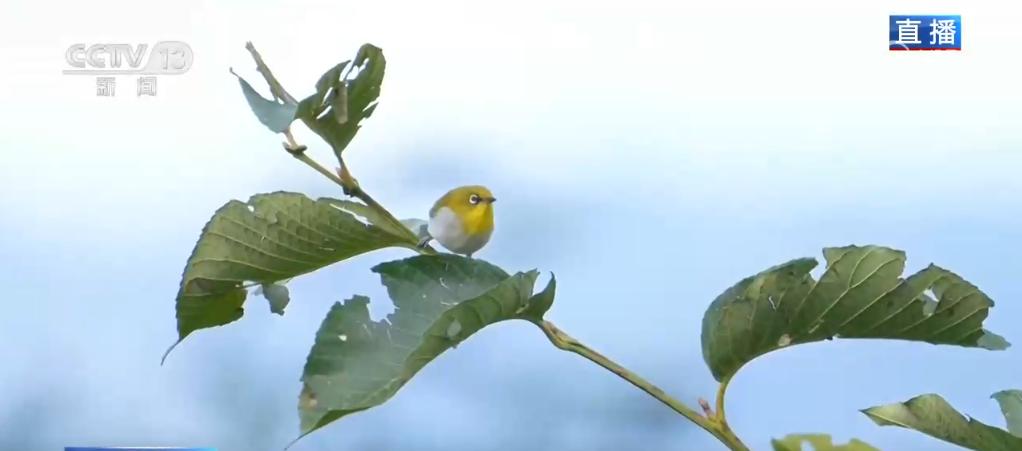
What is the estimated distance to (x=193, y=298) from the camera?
493mm

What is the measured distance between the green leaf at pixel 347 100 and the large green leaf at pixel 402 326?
0.07 metres

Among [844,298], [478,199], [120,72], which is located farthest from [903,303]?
[120,72]

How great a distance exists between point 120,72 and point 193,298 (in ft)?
5.99

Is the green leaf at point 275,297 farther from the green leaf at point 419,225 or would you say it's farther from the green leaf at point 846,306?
the green leaf at point 846,306

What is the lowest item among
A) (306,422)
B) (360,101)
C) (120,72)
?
(306,422)

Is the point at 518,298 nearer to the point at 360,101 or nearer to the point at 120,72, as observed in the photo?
the point at 360,101

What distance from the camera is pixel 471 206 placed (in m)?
0.85

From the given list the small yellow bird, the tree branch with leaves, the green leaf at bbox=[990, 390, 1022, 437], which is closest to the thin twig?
the tree branch with leaves

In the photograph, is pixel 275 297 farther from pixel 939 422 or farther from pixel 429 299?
pixel 939 422

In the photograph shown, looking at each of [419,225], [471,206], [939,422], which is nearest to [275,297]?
[419,225]

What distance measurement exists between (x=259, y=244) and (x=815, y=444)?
0.32 meters

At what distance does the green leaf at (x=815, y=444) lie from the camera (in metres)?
0.24

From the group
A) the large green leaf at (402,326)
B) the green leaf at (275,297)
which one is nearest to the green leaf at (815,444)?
the large green leaf at (402,326)

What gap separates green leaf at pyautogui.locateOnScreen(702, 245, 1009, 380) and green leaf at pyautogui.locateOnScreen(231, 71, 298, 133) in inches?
8.6
